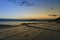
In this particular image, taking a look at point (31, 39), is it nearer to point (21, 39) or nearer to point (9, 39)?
point (21, 39)

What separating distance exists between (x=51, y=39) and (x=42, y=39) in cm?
45

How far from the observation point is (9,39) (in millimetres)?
5719

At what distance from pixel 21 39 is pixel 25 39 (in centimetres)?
20

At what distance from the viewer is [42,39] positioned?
5730 mm

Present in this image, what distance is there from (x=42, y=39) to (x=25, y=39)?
850 mm

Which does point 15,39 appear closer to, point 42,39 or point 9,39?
point 9,39

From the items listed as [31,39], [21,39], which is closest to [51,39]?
[31,39]

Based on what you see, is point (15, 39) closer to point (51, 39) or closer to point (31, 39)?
point (31, 39)

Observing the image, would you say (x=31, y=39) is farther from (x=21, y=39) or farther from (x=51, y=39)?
(x=51, y=39)

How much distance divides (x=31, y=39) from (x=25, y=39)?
30cm

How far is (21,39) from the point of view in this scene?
5.70 metres

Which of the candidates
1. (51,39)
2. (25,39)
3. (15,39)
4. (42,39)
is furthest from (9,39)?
(51,39)

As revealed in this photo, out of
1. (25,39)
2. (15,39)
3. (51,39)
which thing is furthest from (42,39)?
(15,39)

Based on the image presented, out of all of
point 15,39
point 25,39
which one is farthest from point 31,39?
point 15,39
